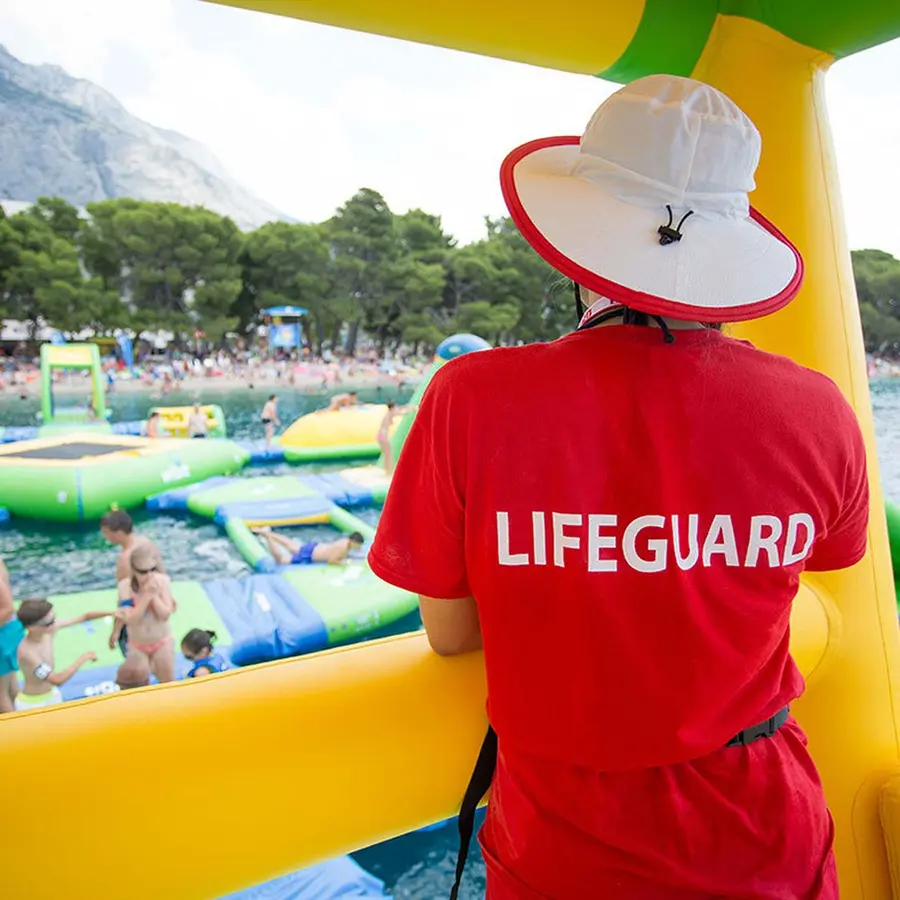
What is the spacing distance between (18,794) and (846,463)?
649 millimetres

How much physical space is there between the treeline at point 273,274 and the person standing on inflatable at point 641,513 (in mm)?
Answer: 11628

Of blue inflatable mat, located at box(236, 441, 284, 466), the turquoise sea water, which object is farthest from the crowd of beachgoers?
blue inflatable mat, located at box(236, 441, 284, 466)

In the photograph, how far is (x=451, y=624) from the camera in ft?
2.08

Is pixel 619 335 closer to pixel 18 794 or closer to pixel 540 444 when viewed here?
pixel 540 444

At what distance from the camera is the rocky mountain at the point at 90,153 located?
14.2 meters

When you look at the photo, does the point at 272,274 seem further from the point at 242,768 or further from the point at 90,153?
the point at 242,768

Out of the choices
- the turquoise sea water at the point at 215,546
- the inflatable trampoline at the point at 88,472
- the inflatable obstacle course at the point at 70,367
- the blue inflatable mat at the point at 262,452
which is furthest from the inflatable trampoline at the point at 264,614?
the inflatable obstacle course at the point at 70,367

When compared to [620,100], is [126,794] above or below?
below

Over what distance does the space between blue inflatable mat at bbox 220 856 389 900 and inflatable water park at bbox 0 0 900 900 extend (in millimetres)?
1432

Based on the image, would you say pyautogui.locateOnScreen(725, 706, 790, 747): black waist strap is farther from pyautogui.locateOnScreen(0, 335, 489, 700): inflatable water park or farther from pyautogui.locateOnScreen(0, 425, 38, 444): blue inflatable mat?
pyautogui.locateOnScreen(0, 425, 38, 444): blue inflatable mat

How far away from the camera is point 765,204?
103 centimetres

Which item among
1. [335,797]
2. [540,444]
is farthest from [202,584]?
[540,444]

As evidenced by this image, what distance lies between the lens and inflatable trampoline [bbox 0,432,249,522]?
6.18 m

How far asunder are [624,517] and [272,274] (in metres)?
13.8
